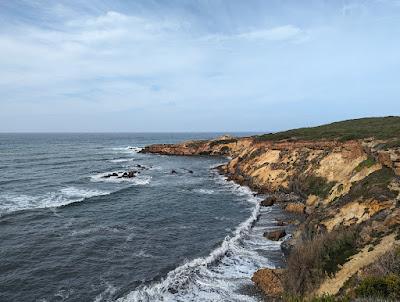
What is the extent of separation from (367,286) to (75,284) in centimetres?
1822

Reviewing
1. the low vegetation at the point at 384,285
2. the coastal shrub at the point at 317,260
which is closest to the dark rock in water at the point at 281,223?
the coastal shrub at the point at 317,260

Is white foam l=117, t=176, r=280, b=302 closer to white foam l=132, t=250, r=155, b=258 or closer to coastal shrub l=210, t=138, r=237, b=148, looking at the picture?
white foam l=132, t=250, r=155, b=258

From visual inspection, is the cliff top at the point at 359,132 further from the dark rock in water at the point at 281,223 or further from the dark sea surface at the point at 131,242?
the dark sea surface at the point at 131,242

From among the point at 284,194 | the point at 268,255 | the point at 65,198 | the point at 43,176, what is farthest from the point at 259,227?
the point at 43,176

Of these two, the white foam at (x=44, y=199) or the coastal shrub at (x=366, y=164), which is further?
the white foam at (x=44, y=199)

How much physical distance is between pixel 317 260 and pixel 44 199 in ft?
131

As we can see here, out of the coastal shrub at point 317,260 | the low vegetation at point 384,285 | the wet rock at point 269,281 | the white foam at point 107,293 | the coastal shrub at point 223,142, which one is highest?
the coastal shrub at point 223,142

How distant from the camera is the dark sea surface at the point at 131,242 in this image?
23.9m

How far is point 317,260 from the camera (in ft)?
64.8

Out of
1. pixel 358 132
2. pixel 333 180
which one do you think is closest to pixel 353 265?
pixel 333 180

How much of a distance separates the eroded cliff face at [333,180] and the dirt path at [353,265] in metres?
0.26

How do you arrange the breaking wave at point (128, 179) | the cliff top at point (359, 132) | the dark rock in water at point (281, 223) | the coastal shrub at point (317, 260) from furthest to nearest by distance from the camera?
the breaking wave at point (128, 179), the cliff top at point (359, 132), the dark rock in water at point (281, 223), the coastal shrub at point (317, 260)

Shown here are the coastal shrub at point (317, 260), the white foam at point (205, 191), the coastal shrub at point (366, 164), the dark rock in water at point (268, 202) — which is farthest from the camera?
the white foam at point (205, 191)

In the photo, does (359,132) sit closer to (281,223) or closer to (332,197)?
(332,197)
